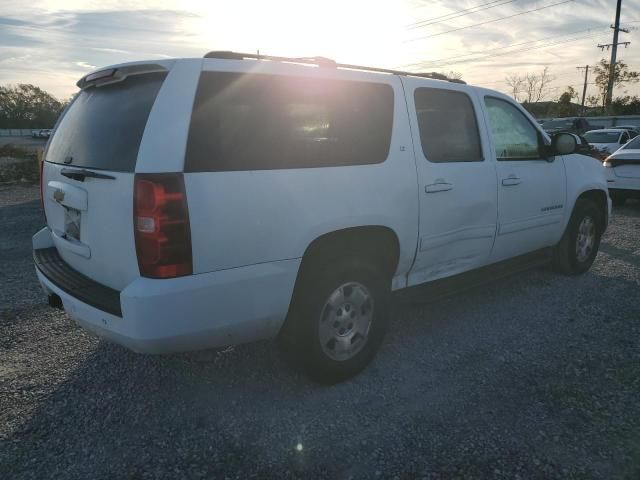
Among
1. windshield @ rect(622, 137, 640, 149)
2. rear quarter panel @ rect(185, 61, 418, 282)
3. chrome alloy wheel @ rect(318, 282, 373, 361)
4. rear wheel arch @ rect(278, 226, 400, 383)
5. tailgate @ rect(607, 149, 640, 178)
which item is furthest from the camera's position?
windshield @ rect(622, 137, 640, 149)

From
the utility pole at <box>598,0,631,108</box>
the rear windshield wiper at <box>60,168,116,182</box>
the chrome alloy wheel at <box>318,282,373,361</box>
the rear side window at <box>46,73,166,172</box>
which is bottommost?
the chrome alloy wheel at <box>318,282,373,361</box>

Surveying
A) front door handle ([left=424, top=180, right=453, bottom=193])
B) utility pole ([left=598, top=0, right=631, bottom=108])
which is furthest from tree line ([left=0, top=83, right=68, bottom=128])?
front door handle ([left=424, top=180, right=453, bottom=193])

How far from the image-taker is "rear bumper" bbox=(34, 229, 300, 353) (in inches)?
89.4

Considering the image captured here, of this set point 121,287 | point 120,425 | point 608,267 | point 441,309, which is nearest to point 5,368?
point 120,425

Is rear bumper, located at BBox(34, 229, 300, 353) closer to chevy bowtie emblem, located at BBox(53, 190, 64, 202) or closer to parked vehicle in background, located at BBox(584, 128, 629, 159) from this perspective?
chevy bowtie emblem, located at BBox(53, 190, 64, 202)

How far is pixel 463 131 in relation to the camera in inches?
149

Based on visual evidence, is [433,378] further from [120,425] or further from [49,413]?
[49,413]

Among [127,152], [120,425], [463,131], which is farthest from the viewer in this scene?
[463,131]

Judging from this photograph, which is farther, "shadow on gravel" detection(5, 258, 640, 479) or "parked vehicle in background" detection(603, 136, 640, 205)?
"parked vehicle in background" detection(603, 136, 640, 205)

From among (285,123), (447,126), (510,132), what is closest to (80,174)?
(285,123)

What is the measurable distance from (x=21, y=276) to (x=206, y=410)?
11.8ft

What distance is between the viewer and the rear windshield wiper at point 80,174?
2397 millimetres

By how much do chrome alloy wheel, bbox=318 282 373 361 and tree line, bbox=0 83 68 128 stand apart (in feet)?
279

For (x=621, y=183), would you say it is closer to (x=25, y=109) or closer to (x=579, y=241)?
(x=579, y=241)
